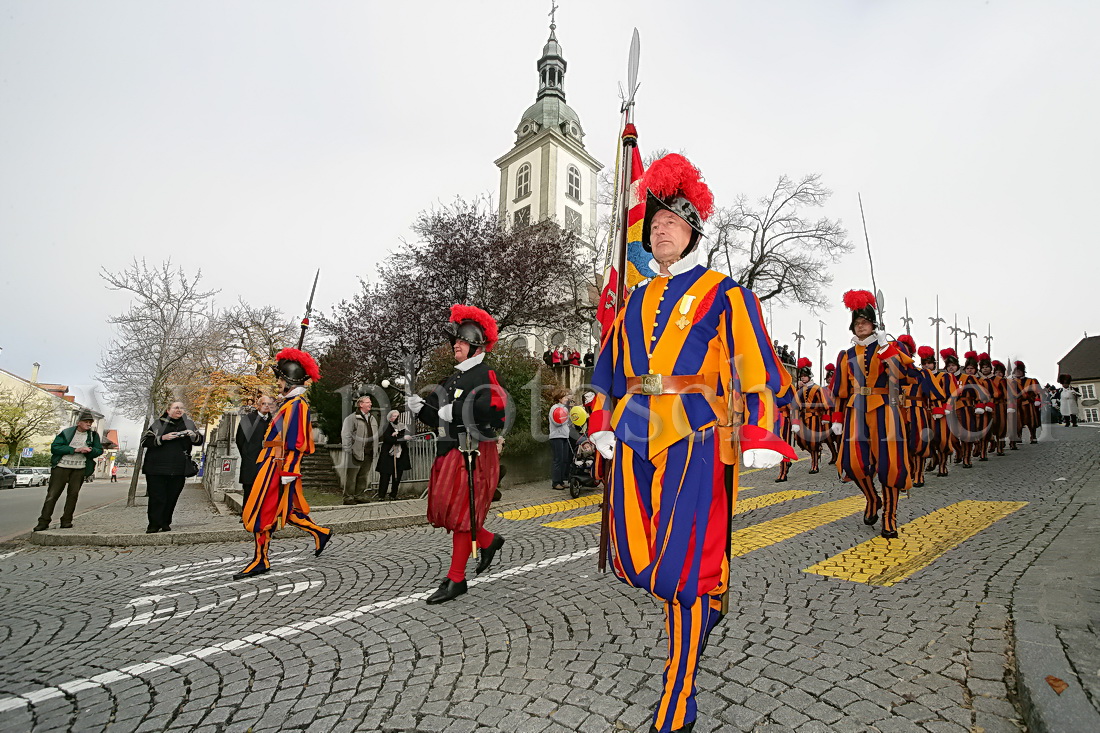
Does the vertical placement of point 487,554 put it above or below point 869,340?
below

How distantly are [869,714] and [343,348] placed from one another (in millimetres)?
20211

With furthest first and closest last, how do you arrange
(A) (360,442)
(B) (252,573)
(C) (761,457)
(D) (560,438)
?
(D) (560,438) → (A) (360,442) → (B) (252,573) → (C) (761,457)

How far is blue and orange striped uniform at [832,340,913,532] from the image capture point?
5586 mm

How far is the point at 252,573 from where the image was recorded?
5.02 m

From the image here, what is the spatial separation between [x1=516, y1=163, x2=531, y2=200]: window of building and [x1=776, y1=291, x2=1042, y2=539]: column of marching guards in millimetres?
33948

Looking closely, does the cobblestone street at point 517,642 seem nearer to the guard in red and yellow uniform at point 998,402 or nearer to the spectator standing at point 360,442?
the spectator standing at point 360,442

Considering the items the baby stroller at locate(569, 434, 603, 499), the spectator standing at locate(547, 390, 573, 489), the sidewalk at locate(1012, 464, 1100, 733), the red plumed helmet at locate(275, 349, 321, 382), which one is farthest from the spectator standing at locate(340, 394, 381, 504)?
the sidewalk at locate(1012, 464, 1100, 733)

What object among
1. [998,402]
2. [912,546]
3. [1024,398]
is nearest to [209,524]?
[912,546]

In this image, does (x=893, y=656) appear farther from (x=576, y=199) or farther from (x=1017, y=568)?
(x=576, y=199)

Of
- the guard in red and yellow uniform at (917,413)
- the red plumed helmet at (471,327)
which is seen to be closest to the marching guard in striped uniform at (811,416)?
the guard in red and yellow uniform at (917,413)

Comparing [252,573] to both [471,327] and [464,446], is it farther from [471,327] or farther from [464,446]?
[471,327]

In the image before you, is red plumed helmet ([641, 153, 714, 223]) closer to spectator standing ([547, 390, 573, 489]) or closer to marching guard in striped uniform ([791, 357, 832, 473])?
spectator standing ([547, 390, 573, 489])

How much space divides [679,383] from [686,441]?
0.27 m

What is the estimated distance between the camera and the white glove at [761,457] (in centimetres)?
225
